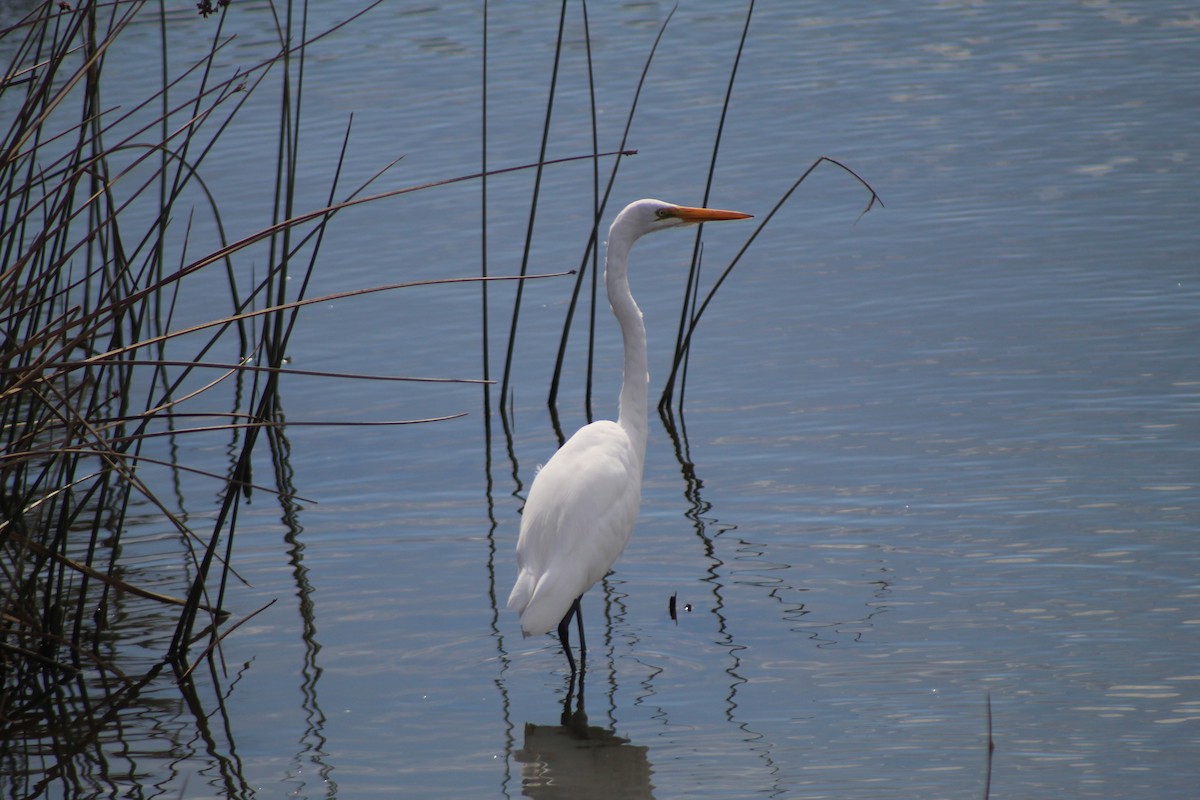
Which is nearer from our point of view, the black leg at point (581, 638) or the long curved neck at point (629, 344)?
the black leg at point (581, 638)

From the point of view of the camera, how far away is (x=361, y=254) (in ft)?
28.8

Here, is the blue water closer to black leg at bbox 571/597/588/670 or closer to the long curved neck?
black leg at bbox 571/597/588/670

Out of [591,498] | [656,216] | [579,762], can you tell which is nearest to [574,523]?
[591,498]

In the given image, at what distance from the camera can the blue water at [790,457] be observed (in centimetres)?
402

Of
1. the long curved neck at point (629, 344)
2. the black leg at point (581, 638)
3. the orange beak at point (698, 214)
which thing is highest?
the orange beak at point (698, 214)

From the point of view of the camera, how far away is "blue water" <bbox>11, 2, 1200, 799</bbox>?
158 inches

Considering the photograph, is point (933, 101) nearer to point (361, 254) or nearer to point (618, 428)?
point (361, 254)

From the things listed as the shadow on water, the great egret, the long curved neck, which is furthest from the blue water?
the long curved neck

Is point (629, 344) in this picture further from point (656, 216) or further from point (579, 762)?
point (579, 762)

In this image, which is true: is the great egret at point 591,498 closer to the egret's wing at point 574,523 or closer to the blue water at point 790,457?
the egret's wing at point 574,523

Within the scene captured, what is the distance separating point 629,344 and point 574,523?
0.83 m

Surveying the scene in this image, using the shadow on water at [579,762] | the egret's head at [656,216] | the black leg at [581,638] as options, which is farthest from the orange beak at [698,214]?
the shadow on water at [579,762]

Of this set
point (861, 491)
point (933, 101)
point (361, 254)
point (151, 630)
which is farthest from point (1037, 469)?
point (933, 101)

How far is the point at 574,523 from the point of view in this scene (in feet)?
14.5
